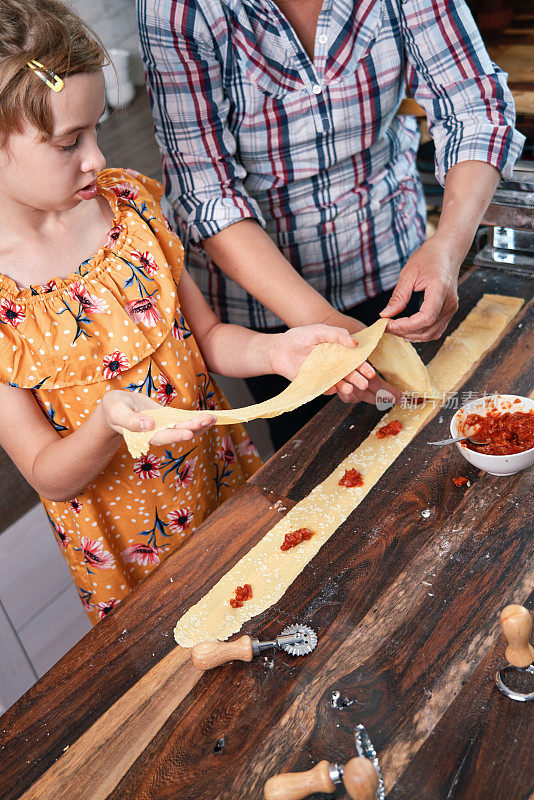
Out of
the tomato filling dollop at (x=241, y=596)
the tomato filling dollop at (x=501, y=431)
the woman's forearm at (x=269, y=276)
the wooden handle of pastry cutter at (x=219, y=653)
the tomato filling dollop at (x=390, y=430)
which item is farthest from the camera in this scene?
the woman's forearm at (x=269, y=276)

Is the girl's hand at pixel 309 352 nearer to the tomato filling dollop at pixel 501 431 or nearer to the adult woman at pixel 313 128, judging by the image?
the adult woman at pixel 313 128

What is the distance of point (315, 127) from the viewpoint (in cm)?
148

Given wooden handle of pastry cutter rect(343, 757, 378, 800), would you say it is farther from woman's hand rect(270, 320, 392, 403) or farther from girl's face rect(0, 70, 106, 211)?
girl's face rect(0, 70, 106, 211)

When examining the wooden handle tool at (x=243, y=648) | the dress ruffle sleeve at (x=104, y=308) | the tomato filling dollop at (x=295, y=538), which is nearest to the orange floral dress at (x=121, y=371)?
the dress ruffle sleeve at (x=104, y=308)

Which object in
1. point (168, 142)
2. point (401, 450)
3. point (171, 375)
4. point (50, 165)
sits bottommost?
point (401, 450)

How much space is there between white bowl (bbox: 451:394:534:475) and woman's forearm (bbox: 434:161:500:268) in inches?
14.3

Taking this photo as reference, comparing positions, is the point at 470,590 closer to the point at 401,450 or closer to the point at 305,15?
the point at 401,450

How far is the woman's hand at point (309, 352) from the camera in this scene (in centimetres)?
125

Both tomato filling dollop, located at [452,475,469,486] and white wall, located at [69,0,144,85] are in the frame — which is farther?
white wall, located at [69,0,144,85]

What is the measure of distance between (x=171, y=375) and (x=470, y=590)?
0.66 metres

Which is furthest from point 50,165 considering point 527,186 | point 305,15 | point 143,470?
point 527,186

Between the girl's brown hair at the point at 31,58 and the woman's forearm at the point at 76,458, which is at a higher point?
the girl's brown hair at the point at 31,58

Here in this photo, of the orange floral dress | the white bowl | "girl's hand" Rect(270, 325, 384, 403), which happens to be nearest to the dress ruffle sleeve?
the orange floral dress

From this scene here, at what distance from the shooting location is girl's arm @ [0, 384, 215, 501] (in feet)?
3.56
